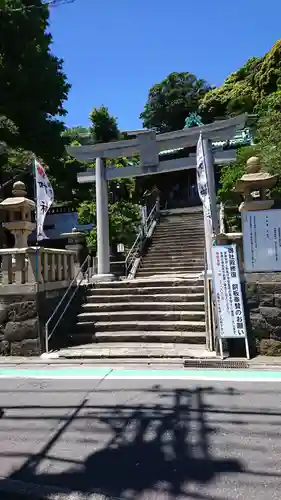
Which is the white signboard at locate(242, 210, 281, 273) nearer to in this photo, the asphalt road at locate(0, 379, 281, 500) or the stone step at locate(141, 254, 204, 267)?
the asphalt road at locate(0, 379, 281, 500)

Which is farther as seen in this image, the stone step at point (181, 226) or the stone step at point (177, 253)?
the stone step at point (181, 226)

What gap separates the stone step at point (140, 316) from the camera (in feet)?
28.8

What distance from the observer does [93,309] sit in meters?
9.61

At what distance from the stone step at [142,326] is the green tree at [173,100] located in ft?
93.8

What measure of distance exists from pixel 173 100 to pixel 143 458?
113 feet

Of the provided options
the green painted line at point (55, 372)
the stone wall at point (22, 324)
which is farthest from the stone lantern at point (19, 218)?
the green painted line at point (55, 372)

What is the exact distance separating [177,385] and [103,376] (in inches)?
54.3

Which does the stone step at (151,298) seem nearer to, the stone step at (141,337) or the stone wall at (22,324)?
the stone step at (141,337)

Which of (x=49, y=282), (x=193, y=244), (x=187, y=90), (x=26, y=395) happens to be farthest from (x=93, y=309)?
(x=187, y=90)

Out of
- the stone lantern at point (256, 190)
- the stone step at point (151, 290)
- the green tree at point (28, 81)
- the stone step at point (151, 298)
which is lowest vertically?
the stone step at point (151, 298)

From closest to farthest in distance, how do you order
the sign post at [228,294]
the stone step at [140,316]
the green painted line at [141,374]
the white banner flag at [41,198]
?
1. the green painted line at [141,374]
2. the sign post at [228,294]
3. the white banner flag at [41,198]
4. the stone step at [140,316]

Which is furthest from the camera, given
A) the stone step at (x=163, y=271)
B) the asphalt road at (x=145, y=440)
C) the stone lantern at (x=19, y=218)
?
the stone step at (x=163, y=271)

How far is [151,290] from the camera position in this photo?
9906 mm

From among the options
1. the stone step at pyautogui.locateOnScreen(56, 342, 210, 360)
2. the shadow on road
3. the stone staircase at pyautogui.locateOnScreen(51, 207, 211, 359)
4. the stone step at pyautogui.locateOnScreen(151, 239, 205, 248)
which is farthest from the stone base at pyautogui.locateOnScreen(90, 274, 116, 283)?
the shadow on road
